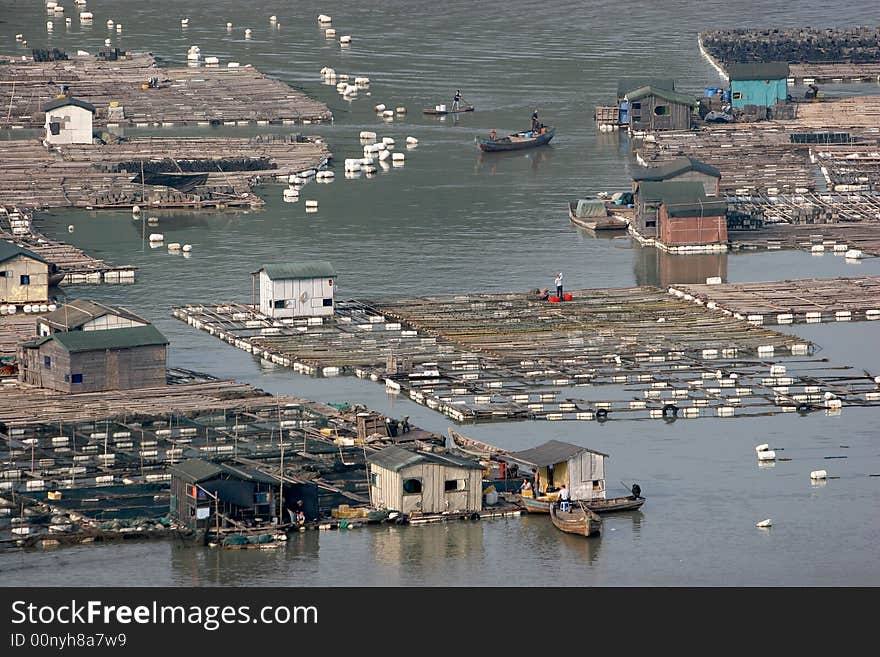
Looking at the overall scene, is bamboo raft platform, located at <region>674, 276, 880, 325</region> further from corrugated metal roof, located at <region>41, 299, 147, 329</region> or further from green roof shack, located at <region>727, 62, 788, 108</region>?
green roof shack, located at <region>727, 62, 788, 108</region>

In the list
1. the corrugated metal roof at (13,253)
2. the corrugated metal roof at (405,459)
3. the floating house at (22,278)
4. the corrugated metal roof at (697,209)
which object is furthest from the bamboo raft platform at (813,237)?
the corrugated metal roof at (405,459)

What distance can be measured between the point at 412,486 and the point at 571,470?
4.05 metres

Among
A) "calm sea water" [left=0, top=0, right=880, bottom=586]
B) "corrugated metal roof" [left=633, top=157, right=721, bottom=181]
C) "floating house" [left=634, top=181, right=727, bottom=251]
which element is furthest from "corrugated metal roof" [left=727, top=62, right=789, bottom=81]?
"floating house" [left=634, top=181, right=727, bottom=251]

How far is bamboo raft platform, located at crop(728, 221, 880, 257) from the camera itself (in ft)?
311

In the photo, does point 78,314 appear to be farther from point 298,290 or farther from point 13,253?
point 13,253

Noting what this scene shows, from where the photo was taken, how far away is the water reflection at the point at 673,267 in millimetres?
89438

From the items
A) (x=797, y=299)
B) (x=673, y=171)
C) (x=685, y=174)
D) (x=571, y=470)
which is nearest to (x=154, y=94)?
(x=685, y=174)

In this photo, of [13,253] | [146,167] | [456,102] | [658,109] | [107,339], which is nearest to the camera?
[107,339]

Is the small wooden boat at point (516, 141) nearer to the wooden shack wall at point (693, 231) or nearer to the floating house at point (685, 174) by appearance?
the floating house at point (685, 174)

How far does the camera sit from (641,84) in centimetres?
12525

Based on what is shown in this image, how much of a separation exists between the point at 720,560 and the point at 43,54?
9952cm

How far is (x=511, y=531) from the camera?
56.7 meters

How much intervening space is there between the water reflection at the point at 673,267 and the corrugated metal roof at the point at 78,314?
952 inches
